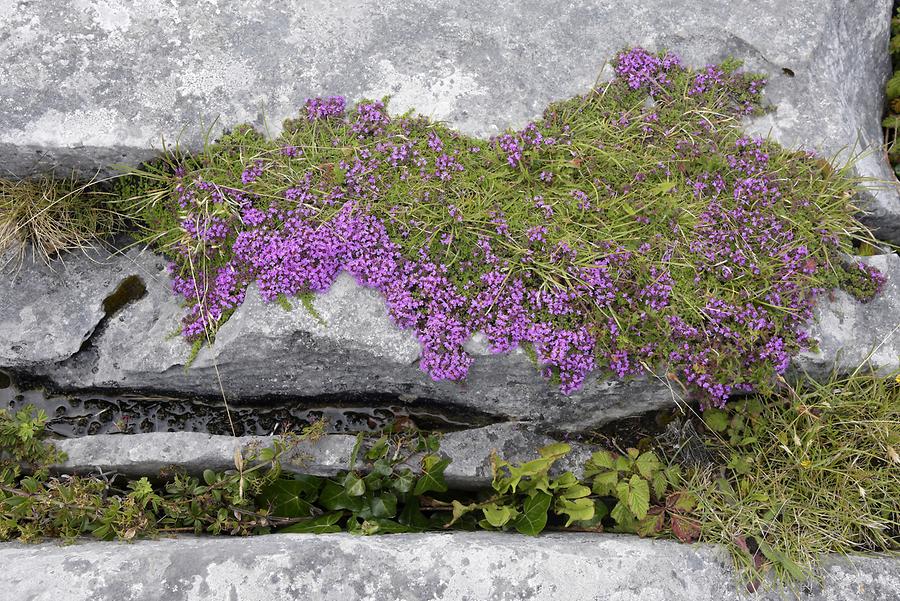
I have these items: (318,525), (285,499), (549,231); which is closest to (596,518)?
(318,525)

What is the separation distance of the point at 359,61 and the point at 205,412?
3.27 meters

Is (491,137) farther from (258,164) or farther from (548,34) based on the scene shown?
(258,164)

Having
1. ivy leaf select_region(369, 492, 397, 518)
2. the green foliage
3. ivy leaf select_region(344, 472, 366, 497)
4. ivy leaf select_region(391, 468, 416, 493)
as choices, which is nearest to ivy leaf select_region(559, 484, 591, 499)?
the green foliage

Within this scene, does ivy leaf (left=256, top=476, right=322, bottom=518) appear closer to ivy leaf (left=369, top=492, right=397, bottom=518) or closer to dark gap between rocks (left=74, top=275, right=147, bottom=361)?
ivy leaf (left=369, top=492, right=397, bottom=518)

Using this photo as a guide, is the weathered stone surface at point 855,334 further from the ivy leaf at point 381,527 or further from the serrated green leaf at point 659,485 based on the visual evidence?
the ivy leaf at point 381,527

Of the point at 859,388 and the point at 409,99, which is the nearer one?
the point at 859,388

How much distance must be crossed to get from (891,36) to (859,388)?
12.3ft

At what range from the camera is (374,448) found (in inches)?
206

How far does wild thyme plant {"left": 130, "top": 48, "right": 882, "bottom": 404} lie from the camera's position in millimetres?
5004

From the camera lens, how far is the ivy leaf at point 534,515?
4895 mm

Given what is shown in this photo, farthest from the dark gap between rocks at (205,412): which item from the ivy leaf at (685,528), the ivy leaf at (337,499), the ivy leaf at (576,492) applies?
the ivy leaf at (685,528)

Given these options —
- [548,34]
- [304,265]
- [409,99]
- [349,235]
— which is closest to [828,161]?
[548,34]

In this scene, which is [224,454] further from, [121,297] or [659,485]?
[659,485]

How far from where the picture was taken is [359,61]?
18.7ft
